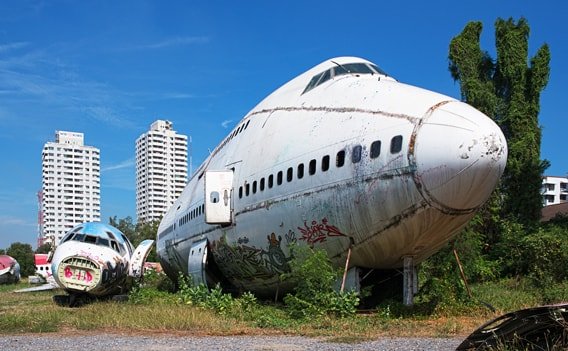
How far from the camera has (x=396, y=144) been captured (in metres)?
13.0

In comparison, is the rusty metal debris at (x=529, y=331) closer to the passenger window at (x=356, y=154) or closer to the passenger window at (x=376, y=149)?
the passenger window at (x=376, y=149)

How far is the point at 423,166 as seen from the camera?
40.9 feet

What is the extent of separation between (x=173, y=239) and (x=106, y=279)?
403cm

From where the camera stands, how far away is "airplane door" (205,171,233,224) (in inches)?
738

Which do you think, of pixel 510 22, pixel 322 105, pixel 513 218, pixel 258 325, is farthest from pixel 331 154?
pixel 510 22

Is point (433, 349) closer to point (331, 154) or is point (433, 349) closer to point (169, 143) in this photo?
point (331, 154)

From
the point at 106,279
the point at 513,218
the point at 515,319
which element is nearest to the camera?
the point at 515,319

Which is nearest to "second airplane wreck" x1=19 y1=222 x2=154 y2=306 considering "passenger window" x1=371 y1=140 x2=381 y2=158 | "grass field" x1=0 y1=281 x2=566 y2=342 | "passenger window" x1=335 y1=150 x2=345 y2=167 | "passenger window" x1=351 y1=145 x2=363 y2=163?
"grass field" x1=0 y1=281 x2=566 y2=342

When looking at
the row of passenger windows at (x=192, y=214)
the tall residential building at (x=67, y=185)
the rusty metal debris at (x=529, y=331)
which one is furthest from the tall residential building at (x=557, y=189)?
the rusty metal debris at (x=529, y=331)

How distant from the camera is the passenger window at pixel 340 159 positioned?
1408 centimetres

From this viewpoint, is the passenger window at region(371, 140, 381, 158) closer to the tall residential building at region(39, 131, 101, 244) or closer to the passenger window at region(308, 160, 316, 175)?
the passenger window at region(308, 160, 316, 175)

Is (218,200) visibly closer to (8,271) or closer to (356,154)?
(356,154)

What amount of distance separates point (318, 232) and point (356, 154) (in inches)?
89.3

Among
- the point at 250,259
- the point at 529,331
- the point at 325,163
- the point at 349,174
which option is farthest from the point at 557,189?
the point at 529,331
